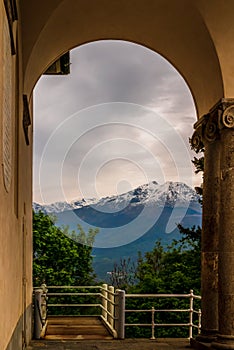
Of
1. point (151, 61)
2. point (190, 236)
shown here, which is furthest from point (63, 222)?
point (151, 61)

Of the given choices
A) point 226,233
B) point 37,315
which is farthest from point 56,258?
point 226,233

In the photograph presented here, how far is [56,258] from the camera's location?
30.3m

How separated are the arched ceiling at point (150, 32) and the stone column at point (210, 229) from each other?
0.60 m

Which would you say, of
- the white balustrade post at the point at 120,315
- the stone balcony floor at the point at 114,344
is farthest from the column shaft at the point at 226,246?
the white balustrade post at the point at 120,315

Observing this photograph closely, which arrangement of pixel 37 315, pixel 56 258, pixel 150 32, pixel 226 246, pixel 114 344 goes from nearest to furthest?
pixel 226 246 → pixel 150 32 → pixel 114 344 → pixel 37 315 → pixel 56 258

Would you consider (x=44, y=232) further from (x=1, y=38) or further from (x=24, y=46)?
(x=1, y=38)

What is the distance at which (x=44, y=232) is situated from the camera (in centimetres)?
3009

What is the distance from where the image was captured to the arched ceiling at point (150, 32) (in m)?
10.0

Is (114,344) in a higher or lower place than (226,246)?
lower

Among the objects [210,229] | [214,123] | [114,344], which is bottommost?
[114,344]

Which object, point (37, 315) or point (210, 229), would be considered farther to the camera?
point (37, 315)

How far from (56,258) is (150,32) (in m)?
19.3

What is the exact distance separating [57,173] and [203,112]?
25.4 metres

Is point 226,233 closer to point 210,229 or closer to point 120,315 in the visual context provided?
point 210,229
